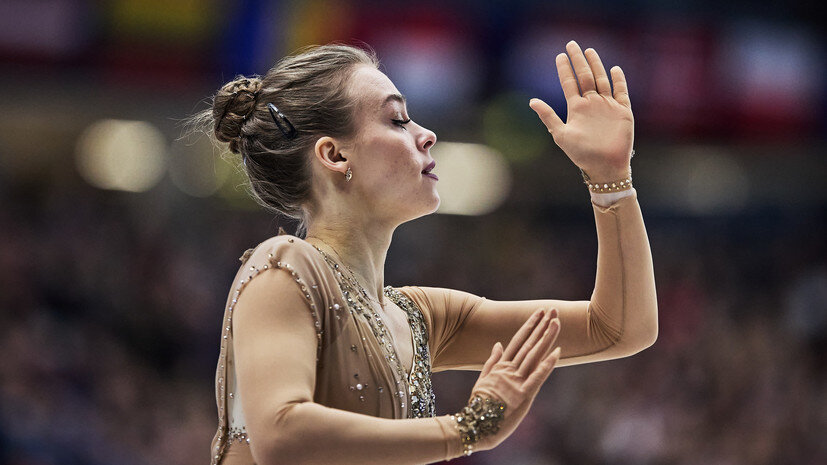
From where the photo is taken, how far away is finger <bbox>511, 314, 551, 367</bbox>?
5.67ft

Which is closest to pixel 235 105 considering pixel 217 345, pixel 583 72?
pixel 583 72

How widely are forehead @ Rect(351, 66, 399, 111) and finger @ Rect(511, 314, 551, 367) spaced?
1.94ft

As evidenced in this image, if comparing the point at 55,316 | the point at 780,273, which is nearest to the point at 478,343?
the point at 55,316

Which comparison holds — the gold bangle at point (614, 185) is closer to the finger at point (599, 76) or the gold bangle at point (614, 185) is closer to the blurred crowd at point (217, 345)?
the finger at point (599, 76)

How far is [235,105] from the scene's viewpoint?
80.7 inches

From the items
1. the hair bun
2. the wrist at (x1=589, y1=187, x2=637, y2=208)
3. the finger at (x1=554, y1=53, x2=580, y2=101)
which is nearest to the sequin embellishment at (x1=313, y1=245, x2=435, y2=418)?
the hair bun

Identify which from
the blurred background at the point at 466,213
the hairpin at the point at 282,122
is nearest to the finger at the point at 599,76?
the hairpin at the point at 282,122

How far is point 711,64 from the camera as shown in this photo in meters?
7.86

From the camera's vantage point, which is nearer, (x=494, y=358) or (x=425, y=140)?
(x=494, y=358)

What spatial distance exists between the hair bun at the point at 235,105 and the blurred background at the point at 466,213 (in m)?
3.56

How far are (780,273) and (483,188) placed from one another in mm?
2742

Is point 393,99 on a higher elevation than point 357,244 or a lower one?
higher

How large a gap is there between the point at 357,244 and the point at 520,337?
1.41 ft

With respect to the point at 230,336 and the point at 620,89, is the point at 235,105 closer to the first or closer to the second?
the point at 230,336
